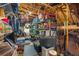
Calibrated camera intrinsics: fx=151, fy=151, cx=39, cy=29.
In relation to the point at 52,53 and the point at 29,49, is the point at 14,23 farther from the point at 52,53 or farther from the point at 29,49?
the point at 52,53

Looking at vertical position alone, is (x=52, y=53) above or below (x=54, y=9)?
below

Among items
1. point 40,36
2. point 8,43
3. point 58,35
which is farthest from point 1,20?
point 58,35

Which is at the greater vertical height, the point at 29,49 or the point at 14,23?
the point at 14,23

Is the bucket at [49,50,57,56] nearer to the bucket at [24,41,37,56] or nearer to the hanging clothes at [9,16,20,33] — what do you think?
the bucket at [24,41,37,56]

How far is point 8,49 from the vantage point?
946mm

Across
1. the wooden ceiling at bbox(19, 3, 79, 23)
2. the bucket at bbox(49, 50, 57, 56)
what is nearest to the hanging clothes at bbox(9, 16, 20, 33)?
the wooden ceiling at bbox(19, 3, 79, 23)

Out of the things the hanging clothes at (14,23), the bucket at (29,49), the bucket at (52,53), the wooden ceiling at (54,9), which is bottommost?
the bucket at (52,53)

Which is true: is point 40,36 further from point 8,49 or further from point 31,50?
point 8,49

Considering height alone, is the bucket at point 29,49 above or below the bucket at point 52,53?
above

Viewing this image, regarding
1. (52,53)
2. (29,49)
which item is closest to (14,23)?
(29,49)

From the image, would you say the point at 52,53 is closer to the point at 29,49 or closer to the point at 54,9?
the point at 29,49

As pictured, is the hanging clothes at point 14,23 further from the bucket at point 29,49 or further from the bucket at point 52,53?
the bucket at point 52,53

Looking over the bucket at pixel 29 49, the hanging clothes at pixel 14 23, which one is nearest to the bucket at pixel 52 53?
the bucket at pixel 29 49

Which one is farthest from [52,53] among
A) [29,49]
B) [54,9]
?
[54,9]
